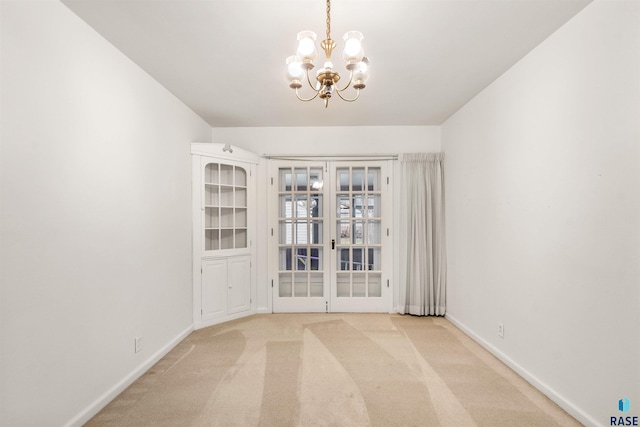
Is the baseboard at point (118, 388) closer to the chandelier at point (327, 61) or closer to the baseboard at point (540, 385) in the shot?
the chandelier at point (327, 61)

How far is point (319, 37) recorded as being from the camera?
2.13 metres

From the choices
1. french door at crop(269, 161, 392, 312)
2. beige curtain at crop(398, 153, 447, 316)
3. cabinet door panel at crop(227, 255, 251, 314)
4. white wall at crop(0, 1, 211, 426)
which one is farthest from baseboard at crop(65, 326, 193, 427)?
beige curtain at crop(398, 153, 447, 316)

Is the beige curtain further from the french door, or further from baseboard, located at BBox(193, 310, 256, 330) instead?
baseboard, located at BBox(193, 310, 256, 330)

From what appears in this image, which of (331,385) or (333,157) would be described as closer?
(331,385)

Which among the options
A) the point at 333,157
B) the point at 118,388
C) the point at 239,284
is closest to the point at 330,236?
the point at 333,157

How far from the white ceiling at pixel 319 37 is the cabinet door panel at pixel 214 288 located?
6.36ft

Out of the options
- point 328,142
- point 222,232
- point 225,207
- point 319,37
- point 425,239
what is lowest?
point 425,239

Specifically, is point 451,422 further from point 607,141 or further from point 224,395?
point 607,141

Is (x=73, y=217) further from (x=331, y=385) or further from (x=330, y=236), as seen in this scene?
(x=330, y=236)

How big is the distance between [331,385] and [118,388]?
1.60 metres

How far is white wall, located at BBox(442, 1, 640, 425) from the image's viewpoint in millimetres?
1633

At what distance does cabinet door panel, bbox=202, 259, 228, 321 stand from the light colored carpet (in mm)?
311

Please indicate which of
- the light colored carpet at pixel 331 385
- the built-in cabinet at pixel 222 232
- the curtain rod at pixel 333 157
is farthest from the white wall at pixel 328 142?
the light colored carpet at pixel 331 385

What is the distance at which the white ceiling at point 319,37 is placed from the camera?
1.83 meters
